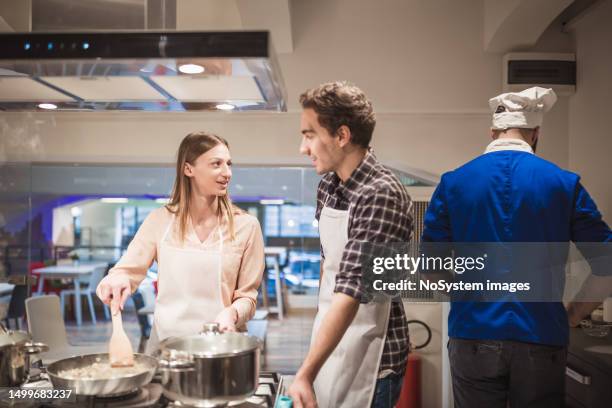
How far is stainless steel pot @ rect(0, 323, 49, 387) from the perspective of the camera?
3.56 ft

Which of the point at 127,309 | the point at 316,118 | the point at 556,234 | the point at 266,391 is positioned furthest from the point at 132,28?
the point at 127,309

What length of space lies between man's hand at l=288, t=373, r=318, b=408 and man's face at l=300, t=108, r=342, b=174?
0.42 meters

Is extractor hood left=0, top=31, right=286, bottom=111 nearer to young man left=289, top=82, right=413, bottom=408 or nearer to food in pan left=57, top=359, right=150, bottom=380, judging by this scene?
young man left=289, top=82, right=413, bottom=408

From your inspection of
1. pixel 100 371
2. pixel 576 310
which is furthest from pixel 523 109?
pixel 100 371

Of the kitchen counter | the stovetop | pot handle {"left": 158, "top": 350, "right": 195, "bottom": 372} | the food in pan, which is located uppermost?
pot handle {"left": 158, "top": 350, "right": 195, "bottom": 372}

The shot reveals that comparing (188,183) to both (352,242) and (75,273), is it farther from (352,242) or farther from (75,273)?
(75,273)

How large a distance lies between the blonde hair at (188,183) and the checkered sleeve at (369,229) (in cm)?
63

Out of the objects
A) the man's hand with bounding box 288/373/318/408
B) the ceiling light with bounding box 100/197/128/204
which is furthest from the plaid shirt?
the ceiling light with bounding box 100/197/128/204

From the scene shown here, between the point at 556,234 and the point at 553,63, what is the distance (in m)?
1.88

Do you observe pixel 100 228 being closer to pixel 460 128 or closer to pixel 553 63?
pixel 460 128

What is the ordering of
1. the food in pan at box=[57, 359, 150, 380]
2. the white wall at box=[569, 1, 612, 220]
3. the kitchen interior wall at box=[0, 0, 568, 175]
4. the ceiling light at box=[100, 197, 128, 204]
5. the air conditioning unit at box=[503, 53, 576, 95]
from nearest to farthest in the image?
the food in pan at box=[57, 359, 150, 380] < the white wall at box=[569, 1, 612, 220] < the air conditioning unit at box=[503, 53, 576, 95] < the kitchen interior wall at box=[0, 0, 568, 175] < the ceiling light at box=[100, 197, 128, 204]

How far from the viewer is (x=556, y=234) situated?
1.47 m

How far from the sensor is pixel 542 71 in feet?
9.89

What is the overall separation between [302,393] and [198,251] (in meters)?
0.69
